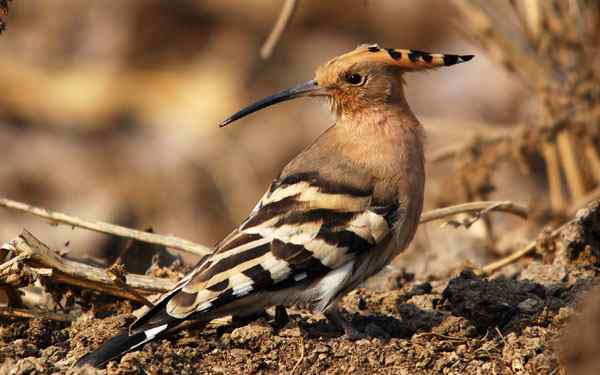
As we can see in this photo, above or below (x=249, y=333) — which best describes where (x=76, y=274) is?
above

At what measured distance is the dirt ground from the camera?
3.41 metres

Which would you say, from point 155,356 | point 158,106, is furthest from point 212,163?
point 155,356

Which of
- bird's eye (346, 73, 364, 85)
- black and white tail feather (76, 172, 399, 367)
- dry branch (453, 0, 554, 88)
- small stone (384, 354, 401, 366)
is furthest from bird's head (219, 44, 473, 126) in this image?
dry branch (453, 0, 554, 88)

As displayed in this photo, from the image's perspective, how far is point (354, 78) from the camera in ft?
13.6

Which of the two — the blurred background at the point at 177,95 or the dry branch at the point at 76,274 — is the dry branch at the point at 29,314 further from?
the blurred background at the point at 177,95

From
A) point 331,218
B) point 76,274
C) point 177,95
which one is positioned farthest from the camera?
point 177,95

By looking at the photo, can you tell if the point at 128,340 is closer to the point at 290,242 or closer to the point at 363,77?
the point at 290,242

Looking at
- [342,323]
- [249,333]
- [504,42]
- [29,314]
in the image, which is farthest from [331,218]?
[504,42]

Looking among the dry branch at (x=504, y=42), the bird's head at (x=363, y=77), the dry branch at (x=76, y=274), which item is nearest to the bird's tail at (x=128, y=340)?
the dry branch at (x=76, y=274)

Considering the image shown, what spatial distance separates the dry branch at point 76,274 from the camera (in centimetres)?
365

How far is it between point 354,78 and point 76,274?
1231 mm

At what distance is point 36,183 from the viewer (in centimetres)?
880

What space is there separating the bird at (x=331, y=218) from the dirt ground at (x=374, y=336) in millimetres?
90

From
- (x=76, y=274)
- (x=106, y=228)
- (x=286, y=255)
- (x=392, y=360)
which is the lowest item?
(x=392, y=360)
